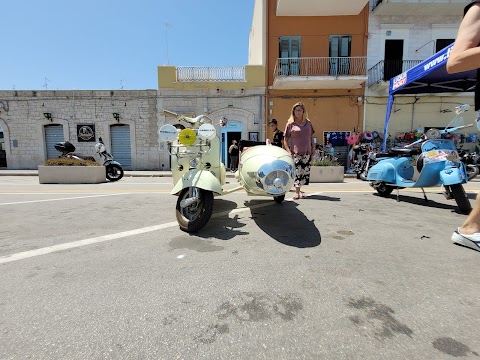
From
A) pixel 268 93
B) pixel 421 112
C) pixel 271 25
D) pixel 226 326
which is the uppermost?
pixel 271 25

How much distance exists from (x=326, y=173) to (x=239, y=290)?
8125 millimetres

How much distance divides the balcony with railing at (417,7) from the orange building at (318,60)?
0.85 m

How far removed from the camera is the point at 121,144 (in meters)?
16.4

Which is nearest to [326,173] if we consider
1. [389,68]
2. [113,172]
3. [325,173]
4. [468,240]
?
[325,173]

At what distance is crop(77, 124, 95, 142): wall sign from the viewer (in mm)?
16031

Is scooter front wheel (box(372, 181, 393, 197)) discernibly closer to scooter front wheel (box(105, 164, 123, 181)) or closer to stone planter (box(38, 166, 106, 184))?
stone planter (box(38, 166, 106, 184))

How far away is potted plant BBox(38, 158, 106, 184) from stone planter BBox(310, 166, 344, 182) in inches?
308

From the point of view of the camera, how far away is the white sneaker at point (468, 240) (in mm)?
2621

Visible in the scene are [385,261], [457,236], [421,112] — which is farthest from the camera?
[421,112]

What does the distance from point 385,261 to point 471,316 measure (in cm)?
84

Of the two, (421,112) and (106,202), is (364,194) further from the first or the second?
(421,112)

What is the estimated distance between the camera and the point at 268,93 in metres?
15.7

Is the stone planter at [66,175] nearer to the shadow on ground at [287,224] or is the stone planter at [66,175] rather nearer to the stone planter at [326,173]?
the shadow on ground at [287,224]

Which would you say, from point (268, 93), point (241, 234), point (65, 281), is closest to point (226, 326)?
point (65, 281)
